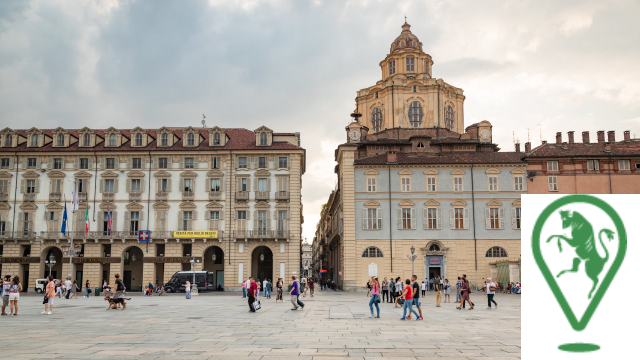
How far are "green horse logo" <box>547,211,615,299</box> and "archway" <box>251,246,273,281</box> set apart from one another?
2140 inches

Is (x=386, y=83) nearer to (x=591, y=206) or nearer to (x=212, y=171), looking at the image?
(x=212, y=171)

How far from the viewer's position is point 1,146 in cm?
5703

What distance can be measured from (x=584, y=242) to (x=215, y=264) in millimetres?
54885

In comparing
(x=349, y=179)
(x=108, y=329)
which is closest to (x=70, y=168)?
(x=349, y=179)

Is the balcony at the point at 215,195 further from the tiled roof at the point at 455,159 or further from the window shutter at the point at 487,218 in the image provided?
the window shutter at the point at 487,218

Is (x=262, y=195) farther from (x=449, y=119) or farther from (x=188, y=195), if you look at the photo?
(x=449, y=119)

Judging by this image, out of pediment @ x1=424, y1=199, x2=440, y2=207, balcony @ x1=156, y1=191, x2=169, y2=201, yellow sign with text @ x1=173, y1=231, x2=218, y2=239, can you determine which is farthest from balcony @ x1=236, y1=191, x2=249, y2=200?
pediment @ x1=424, y1=199, x2=440, y2=207

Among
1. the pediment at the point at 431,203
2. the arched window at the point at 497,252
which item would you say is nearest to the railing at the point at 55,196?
the pediment at the point at 431,203

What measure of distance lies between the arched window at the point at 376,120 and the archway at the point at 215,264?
77.7 ft

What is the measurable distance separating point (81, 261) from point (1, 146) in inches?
592

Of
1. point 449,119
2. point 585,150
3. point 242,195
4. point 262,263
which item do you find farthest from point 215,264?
point 585,150

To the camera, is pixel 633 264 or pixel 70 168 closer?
pixel 633 264

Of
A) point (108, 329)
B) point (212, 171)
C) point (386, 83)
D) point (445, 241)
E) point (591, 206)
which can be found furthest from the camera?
point (386, 83)

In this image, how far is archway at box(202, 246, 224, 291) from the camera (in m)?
56.2
